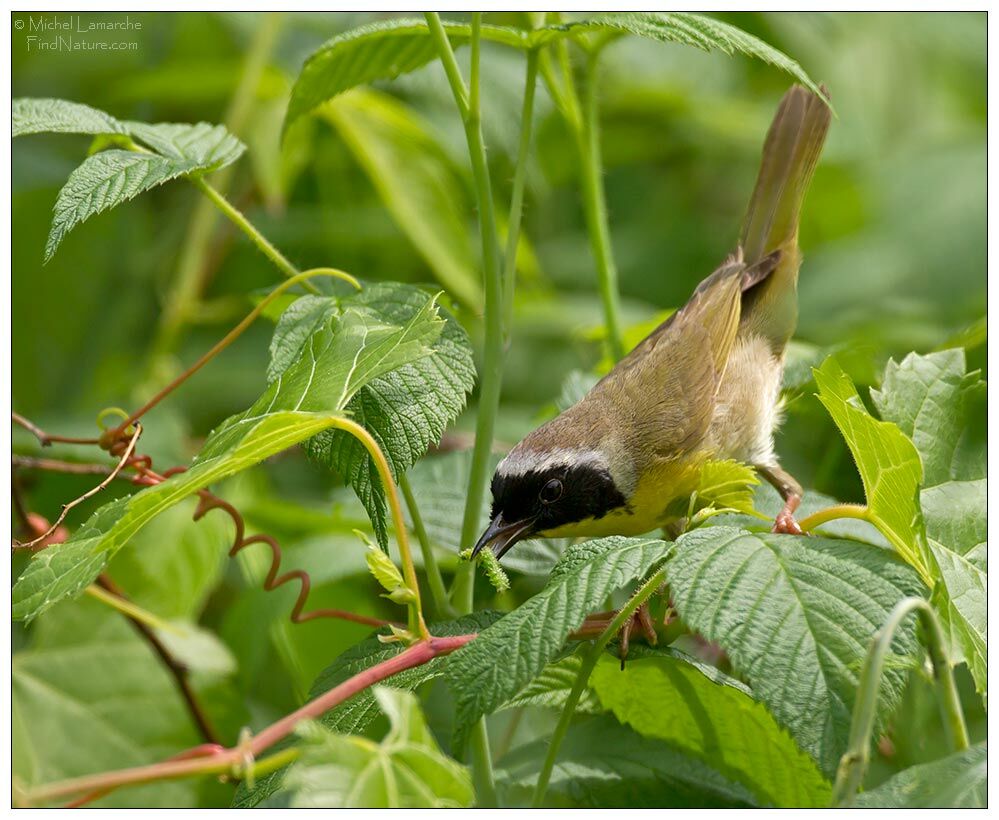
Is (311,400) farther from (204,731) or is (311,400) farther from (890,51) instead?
(890,51)

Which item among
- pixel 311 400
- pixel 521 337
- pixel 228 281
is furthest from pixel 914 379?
pixel 228 281

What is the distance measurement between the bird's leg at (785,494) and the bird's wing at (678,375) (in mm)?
230

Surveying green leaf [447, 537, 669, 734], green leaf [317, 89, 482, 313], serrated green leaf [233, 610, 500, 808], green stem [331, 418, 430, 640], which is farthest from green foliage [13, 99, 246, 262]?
green leaf [317, 89, 482, 313]

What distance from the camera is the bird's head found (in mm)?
2783

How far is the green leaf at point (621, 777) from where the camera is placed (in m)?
2.08

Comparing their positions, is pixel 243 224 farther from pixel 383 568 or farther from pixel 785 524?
pixel 785 524

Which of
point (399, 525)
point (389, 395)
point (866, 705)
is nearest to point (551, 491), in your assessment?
point (389, 395)

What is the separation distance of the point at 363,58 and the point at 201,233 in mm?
2333

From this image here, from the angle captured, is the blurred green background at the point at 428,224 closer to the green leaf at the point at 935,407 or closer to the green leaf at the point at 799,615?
the green leaf at the point at 935,407

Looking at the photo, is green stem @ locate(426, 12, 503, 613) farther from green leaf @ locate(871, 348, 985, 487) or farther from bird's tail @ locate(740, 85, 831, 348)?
bird's tail @ locate(740, 85, 831, 348)

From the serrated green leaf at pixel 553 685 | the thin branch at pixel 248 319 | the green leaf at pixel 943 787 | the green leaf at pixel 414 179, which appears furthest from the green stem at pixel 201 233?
the green leaf at pixel 943 787

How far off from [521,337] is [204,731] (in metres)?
2.79

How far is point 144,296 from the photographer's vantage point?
16.7ft

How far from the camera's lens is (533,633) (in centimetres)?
162
